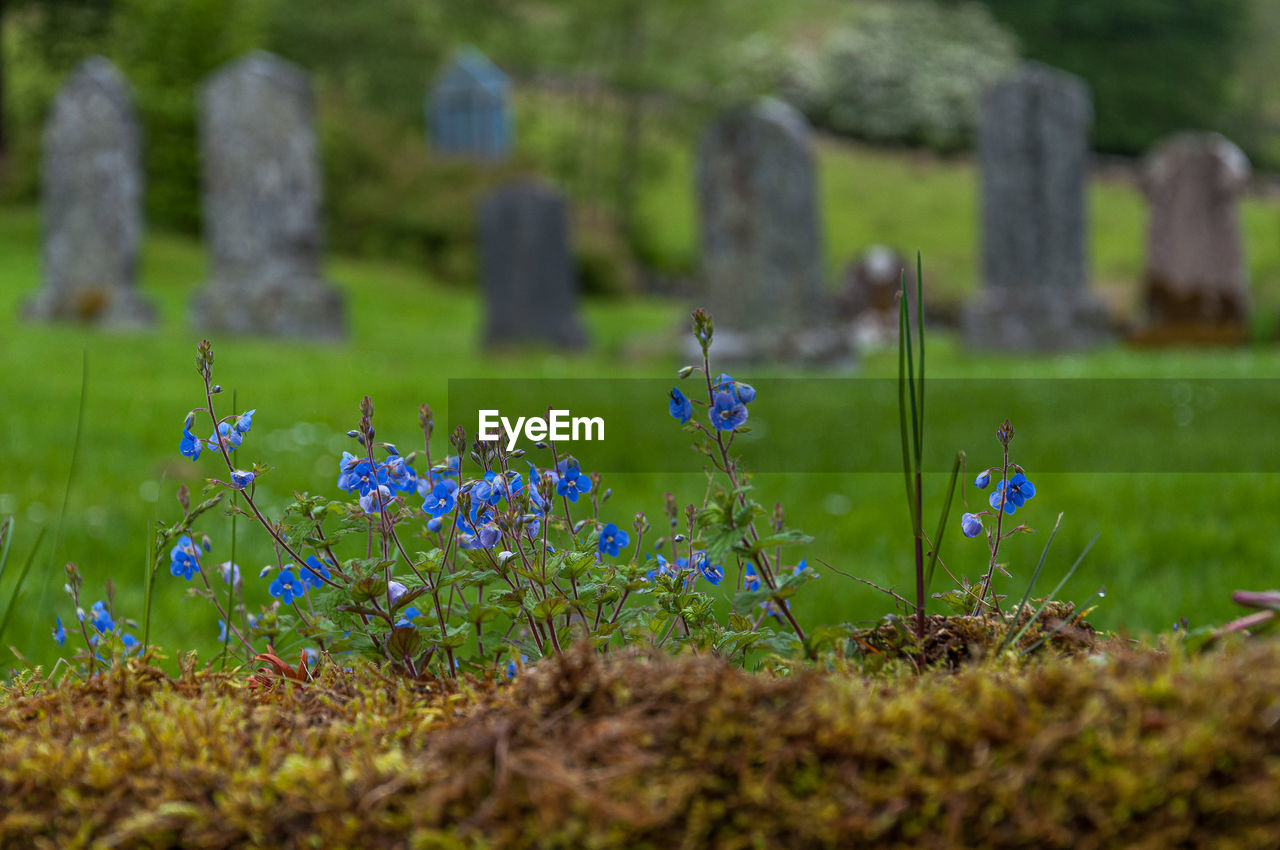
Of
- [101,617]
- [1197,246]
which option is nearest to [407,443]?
[101,617]

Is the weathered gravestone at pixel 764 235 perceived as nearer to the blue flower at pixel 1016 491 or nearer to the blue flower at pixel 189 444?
the blue flower at pixel 1016 491

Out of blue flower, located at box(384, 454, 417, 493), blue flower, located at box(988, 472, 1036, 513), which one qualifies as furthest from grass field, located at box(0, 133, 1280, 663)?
blue flower, located at box(988, 472, 1036, 513)

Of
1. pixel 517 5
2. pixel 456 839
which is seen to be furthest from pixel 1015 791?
pixel 517 5

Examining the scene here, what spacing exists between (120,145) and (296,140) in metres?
2.55

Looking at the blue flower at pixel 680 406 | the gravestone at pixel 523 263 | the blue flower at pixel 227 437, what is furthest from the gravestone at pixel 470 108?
the blue flower at pixel 680 406

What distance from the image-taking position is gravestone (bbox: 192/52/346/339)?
13961mm

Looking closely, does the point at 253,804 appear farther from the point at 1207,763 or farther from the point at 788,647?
the point at 1207,763

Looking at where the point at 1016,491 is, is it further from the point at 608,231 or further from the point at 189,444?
the point at 608,231

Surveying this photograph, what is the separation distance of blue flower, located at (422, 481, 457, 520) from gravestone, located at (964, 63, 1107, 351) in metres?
14.1

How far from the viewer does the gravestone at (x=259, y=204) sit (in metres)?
14.0

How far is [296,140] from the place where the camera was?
14.2 metres

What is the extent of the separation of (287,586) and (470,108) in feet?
111

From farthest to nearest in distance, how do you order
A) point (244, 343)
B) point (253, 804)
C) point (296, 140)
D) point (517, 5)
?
point (517, 5) → point (296, 140) → point (244, 343) → point (253, 804)

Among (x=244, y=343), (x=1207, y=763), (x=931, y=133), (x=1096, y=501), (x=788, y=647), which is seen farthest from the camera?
(x=931, y=133)
